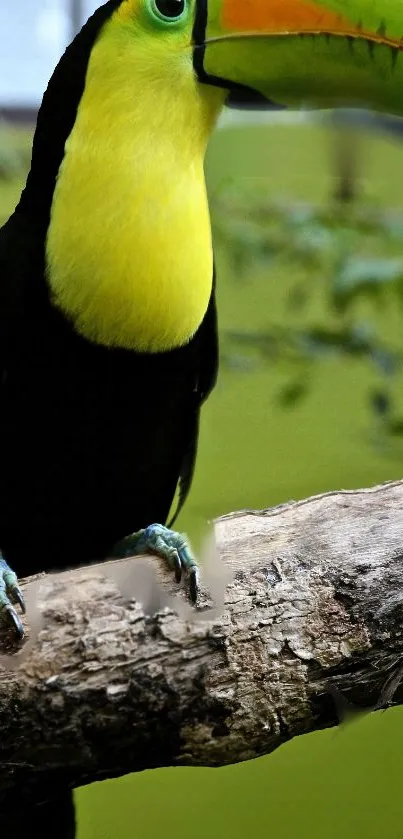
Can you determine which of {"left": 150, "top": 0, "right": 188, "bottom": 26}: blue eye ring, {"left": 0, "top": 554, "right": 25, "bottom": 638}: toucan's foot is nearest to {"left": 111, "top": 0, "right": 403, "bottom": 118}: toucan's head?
{"left": 150, "top": 0, "right": 188, "bottom": 26}: blue eye ring

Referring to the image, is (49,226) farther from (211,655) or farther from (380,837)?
(380,837)

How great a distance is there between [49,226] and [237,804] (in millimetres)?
982

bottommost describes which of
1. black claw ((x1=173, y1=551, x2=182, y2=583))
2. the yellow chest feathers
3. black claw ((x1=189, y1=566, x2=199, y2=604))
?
black claw ((x1=189, y1=566, x2=199, y2=604))

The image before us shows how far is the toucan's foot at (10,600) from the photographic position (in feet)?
2.60

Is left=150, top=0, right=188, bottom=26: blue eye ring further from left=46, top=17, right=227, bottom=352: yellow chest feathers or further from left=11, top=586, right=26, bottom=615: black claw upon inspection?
left=11, top=586, right=26, bottom=615: black claw

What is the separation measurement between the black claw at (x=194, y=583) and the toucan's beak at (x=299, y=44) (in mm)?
497

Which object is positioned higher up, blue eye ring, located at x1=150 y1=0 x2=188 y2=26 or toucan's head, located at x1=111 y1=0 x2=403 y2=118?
blue eye ring, located at x1=150 y1=0 x2=188 y2=26

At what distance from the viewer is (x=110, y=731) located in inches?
30.7

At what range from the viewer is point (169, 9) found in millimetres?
906

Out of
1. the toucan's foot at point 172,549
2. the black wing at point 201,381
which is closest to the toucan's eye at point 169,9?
the black wing at point 201,381

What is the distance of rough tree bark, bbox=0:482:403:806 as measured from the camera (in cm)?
77

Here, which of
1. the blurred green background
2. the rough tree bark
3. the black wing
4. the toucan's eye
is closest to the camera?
the rough tree bark

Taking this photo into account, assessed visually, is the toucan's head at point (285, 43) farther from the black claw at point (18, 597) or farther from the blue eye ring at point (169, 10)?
the black claw at point (18, 597)

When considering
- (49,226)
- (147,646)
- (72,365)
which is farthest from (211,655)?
(49,226)
